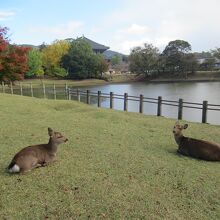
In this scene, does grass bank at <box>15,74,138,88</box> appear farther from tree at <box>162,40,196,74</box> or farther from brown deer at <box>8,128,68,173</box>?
brown deer at <box>8,128,68,173</box>

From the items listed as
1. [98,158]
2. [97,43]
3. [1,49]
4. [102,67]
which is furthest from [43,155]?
[97,43]

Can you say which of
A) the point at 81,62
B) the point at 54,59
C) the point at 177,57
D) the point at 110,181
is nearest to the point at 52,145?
the point at 110,181

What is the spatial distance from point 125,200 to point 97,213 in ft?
1.62

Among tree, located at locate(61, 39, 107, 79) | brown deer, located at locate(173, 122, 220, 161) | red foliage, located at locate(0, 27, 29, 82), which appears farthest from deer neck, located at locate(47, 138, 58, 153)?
tree, located at locate(61, 39, 107, 79)

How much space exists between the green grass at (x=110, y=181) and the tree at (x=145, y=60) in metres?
58.0

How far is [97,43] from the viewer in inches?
4090

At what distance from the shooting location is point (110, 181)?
4992mm

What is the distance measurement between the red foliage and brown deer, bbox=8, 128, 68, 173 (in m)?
17.7

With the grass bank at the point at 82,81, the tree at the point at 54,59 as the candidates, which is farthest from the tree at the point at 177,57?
the tree at the point at 54,59

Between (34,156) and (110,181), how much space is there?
4.31 feet

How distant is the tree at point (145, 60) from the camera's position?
215 ft

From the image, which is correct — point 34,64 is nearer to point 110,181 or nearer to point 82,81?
point 82,81

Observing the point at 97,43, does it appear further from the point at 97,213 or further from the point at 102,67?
the point at 97,213

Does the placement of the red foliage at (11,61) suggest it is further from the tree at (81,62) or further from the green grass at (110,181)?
the tree at (81,62)
